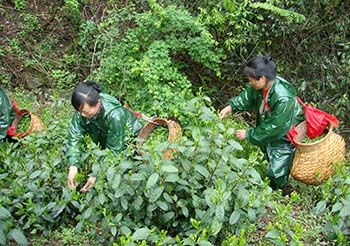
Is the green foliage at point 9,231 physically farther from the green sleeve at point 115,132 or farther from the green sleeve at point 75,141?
the green sleeve at point 115,132

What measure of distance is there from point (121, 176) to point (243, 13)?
3713 millimetres

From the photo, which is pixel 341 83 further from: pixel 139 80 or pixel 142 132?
pixel 142 132

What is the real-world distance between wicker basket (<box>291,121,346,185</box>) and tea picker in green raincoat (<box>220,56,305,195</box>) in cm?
11

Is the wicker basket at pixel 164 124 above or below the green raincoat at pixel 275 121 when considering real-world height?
below

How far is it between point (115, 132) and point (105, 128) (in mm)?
130

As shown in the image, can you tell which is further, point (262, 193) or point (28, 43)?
point (28, 43)

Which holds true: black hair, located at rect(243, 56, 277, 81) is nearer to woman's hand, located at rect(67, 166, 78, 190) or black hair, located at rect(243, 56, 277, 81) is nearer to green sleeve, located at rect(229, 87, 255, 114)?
green sleeve, located at rect(229, 87, 255, 114)

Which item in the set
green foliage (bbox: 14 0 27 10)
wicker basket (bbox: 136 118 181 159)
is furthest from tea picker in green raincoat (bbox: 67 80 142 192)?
green foliage (bbox: 14 0 27 10)

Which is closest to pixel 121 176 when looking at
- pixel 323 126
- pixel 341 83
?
pixel 323 126

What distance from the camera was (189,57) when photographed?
656 centimetres

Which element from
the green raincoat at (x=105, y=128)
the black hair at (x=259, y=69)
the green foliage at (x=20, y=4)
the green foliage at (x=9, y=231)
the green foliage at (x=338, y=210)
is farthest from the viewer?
the green foliage at (x=20, y=4)

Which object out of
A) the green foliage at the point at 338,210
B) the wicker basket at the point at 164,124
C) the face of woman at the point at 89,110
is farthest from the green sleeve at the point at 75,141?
the green foliage at the point at 338,210

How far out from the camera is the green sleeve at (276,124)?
4250mm

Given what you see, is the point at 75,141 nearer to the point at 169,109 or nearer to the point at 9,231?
the point at 9,231
